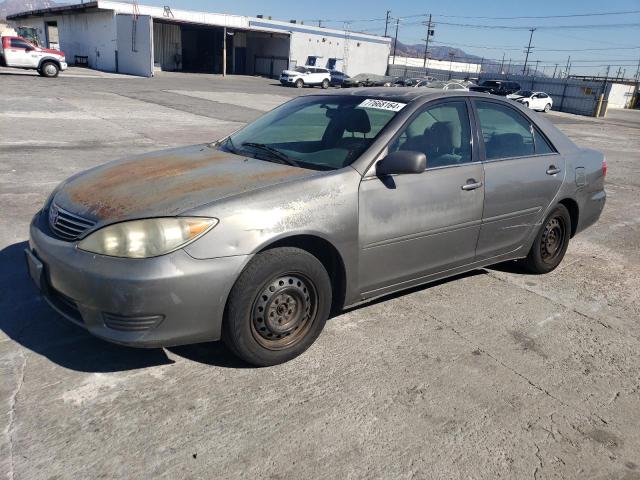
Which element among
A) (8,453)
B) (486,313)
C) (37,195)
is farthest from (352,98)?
(37,195)

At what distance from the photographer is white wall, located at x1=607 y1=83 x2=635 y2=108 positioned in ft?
176

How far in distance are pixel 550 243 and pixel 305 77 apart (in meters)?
39.5

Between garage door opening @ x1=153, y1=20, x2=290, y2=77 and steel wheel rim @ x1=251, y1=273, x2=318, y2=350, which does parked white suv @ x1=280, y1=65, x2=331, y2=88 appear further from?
steel wheel rim @ x1=251, y1=273, x2=318, y2=350

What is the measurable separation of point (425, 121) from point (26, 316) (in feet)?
9.68

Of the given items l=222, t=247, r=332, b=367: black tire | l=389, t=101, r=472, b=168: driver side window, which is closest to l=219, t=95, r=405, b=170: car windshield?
l=389, t=101, r=472, b=168: driver side window

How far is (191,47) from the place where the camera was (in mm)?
52812

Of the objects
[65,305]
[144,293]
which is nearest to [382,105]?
[144,293]

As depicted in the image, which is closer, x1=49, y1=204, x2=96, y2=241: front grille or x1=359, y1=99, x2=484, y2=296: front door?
x1=49, y1=204, x2=96, y2=241: front grille

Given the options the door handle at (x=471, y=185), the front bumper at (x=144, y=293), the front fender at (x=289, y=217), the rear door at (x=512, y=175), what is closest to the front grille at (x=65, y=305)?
the front bumper at (x=144, y=293)

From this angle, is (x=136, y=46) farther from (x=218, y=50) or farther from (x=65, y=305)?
(x=65, y=305)

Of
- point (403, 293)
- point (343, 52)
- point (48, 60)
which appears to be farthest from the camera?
point (343, 52)

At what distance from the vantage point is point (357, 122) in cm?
366

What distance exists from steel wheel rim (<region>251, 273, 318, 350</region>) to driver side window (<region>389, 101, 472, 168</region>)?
44.2 inches

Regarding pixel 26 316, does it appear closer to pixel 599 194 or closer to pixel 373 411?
pixel 373 411
